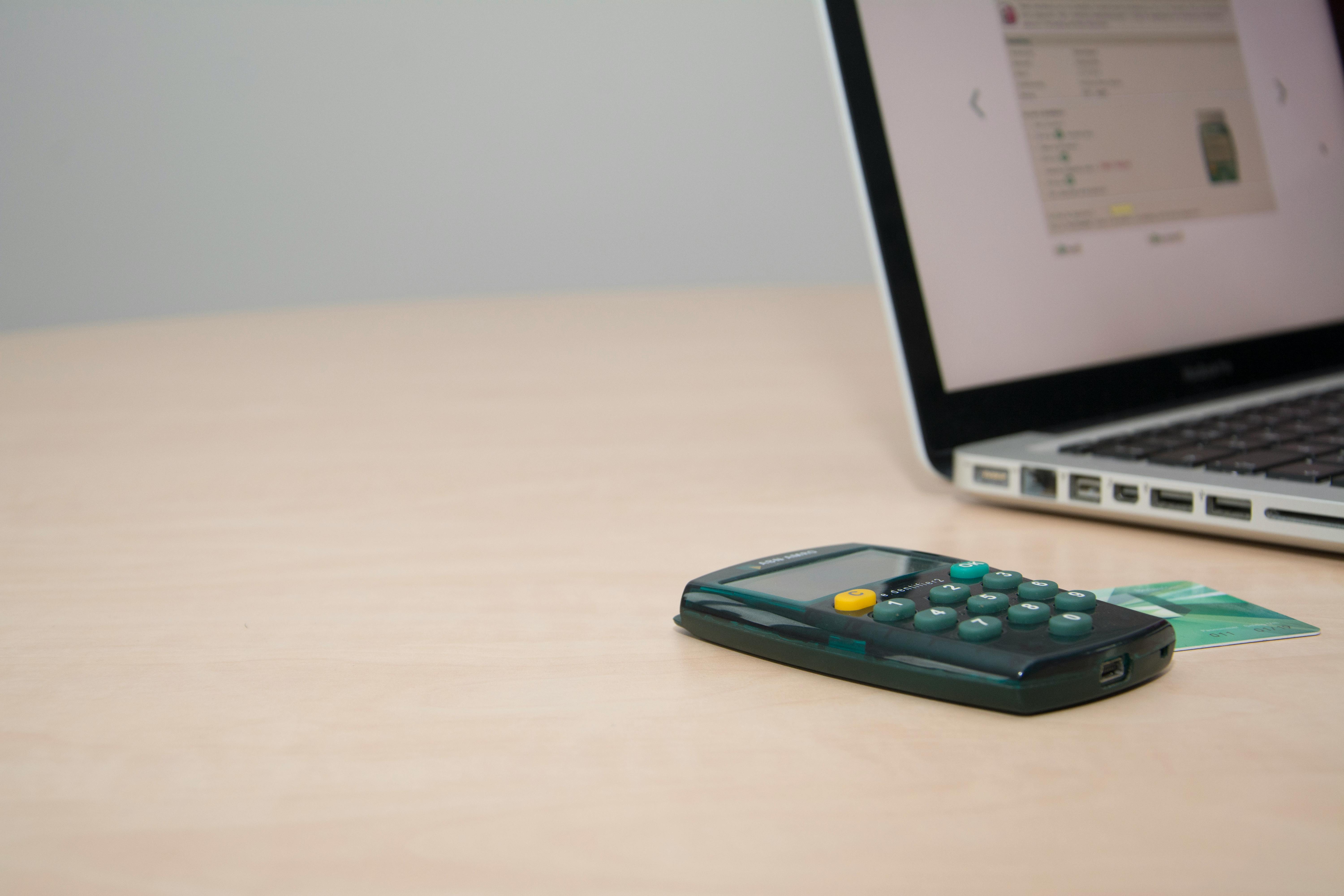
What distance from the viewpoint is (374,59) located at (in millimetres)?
3061

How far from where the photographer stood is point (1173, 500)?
1.67ft

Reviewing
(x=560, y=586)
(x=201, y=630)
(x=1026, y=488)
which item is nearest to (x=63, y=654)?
(x=201, y=630)

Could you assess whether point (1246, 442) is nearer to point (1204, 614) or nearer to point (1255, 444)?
point (1255, 444)

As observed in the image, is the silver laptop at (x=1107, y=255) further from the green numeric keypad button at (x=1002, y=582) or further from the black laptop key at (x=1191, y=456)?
the green numeric keypad button at (x=1002, y=582)

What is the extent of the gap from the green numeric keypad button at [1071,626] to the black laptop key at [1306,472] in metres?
0.22

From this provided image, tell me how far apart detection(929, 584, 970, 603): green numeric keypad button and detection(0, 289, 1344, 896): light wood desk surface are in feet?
0.13

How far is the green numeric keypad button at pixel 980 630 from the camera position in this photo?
33 cm

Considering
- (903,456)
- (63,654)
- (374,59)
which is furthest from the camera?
(374,59)

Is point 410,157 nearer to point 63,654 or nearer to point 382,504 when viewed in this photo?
point 382,504

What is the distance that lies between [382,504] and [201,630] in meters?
0.19

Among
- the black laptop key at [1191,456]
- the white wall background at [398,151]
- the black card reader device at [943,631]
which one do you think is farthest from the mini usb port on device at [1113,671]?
the white wall background at [398,151]

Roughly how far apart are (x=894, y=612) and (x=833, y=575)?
57 mm

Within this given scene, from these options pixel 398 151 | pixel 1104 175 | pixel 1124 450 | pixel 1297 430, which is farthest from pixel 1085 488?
pixel 398 151

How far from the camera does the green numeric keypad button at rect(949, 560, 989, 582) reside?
0.39 m
